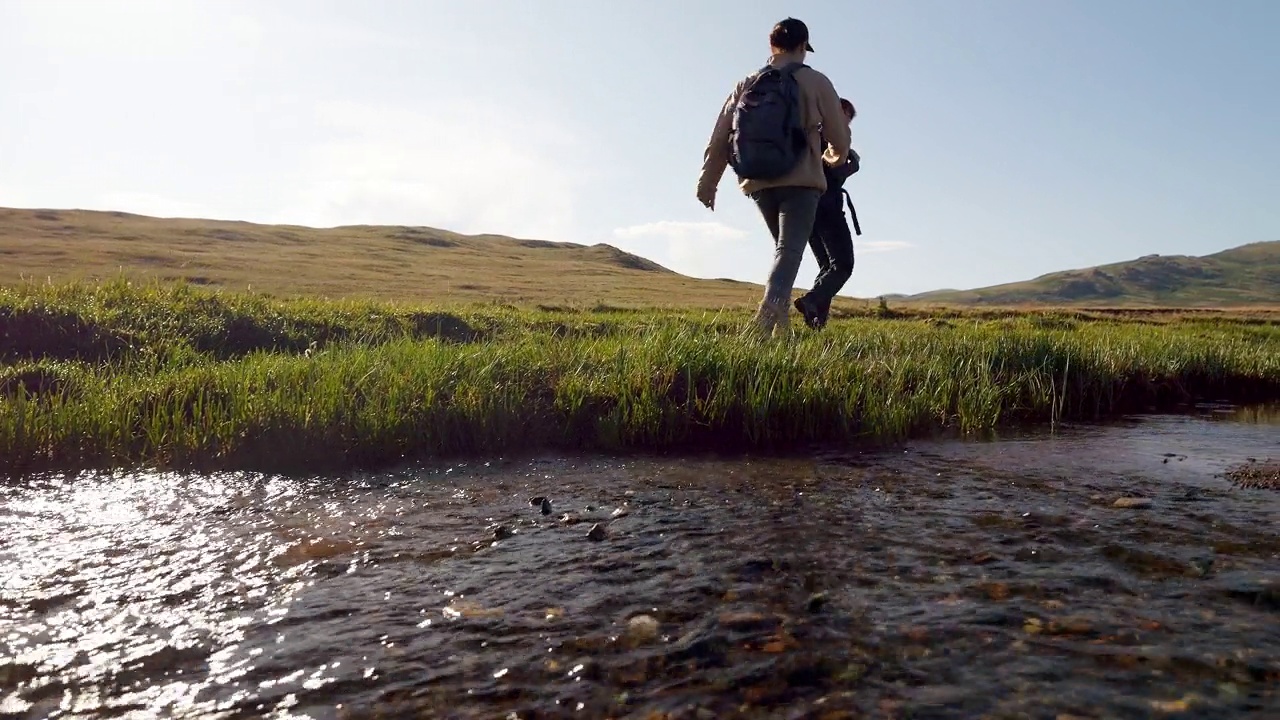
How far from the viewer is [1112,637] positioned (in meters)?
2.28

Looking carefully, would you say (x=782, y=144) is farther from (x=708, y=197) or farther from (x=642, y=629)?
(x=642, y=629)

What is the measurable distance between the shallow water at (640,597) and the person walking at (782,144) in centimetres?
360

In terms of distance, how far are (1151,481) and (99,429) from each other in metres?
5.02

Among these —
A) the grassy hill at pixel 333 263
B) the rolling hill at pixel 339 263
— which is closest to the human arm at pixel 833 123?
the rolling hill at pixel 339 263

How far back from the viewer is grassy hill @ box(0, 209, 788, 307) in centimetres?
2472

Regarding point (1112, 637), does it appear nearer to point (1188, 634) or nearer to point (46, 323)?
point (1188, 634)

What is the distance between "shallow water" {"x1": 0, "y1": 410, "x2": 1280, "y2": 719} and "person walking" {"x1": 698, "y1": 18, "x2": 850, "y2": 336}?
11.8ft

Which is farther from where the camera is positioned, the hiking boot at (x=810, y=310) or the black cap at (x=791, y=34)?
the hiking boot at (x=810, y=310)

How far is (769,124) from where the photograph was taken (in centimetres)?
716

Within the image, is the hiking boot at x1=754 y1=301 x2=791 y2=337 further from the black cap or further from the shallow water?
the shallow water

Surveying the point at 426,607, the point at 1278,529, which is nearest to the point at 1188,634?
the point at 1278,529

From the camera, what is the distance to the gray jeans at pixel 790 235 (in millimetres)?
7566

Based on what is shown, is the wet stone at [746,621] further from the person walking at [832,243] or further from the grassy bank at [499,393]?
the person walking at [832,243]

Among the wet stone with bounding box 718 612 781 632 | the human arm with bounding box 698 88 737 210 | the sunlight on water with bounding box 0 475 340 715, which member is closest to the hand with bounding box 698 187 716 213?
the human arm with bounding box 698 88 737 210
